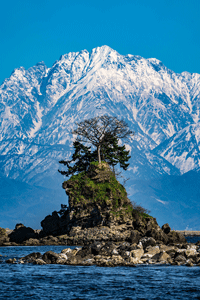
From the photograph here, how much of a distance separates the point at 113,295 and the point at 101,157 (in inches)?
2953

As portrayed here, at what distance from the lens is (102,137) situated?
4220 inches

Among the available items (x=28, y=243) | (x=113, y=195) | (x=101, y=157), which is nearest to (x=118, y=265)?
(x=113, y=195)

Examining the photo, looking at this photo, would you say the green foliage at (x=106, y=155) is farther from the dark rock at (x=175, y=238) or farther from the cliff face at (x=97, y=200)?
the dark rock at (x=175, y=238)

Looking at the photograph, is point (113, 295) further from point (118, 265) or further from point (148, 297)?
point (118, 265)

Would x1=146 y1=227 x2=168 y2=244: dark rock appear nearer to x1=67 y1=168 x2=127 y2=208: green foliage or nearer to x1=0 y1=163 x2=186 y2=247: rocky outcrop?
x1=0 y1=163 x2=186 y2=247: rocky outcrop

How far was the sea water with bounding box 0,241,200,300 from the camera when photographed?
126 feet

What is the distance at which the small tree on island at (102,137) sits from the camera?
107 metres

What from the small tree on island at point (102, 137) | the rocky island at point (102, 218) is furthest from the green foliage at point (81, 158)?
the rocky island at point (102, 218)

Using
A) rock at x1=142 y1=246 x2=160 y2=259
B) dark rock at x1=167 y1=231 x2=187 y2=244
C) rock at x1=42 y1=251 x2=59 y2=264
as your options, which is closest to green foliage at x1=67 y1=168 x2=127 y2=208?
dark rock at x1=167 y1=231 x2=187 y2=244

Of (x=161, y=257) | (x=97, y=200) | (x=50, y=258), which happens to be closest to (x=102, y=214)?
(x=97, y=200)

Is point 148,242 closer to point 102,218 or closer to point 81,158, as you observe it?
point 102,218

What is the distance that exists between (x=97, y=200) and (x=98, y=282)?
2023 inches

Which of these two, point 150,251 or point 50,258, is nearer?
point 50,258

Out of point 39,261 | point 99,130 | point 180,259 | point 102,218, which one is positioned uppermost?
point 99,130
